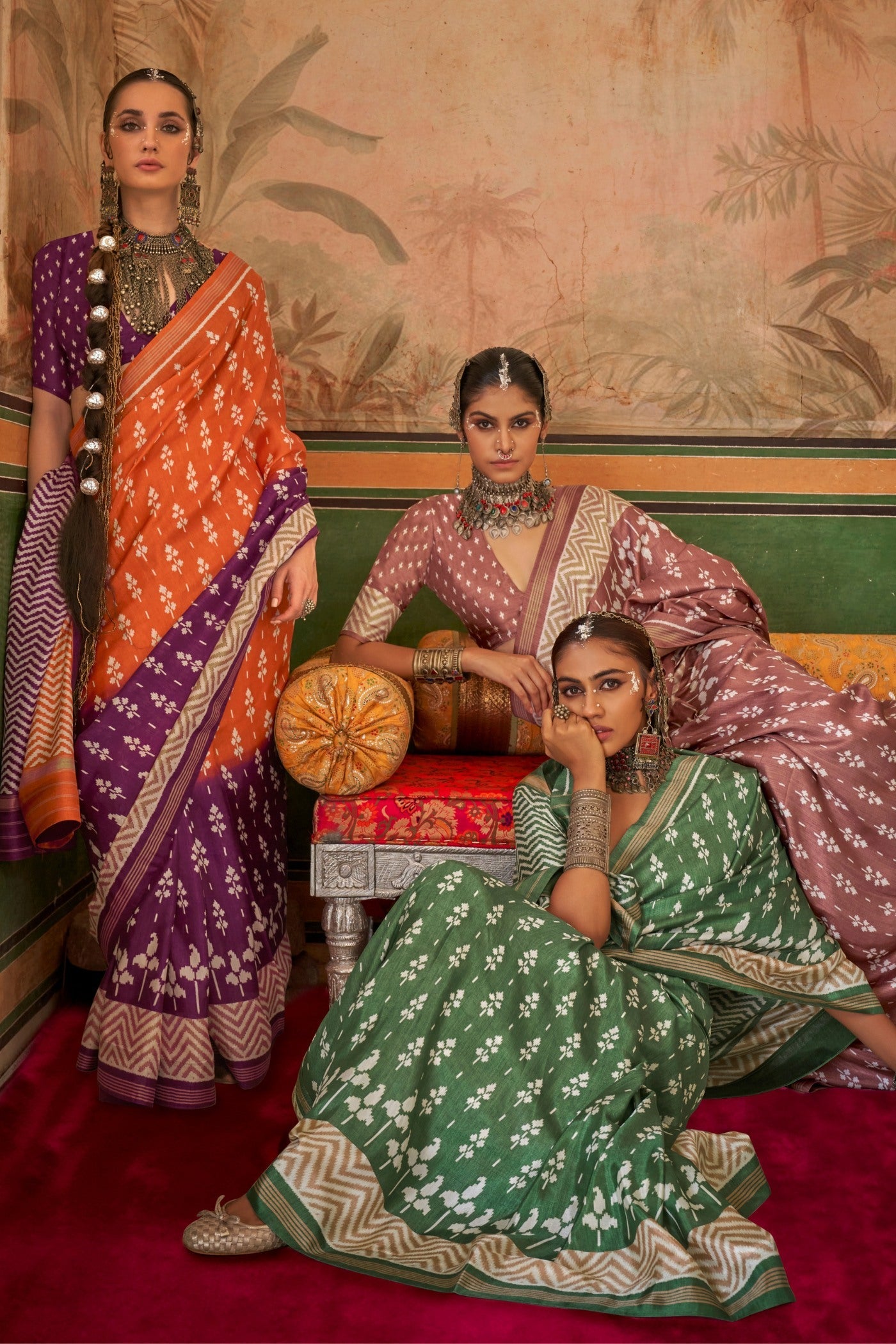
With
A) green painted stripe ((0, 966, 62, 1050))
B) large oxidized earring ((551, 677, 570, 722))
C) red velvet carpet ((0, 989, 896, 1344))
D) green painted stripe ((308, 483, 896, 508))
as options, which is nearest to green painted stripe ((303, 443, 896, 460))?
green painted stripe ((308, 483, 896, 508))

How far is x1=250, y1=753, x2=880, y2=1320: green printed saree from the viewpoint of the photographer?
6.01 feet

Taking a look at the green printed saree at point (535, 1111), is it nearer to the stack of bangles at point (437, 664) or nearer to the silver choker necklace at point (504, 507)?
the stack of bangles at point (437, 664)

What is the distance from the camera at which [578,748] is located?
2375 millimetres

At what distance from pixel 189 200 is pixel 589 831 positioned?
6.11 ft

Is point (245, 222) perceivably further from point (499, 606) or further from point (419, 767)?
point (419, 767)

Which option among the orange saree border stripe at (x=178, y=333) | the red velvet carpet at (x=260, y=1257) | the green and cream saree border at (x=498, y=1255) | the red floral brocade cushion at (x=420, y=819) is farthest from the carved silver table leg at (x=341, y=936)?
the orange saree border stripe at (x=178, y=333)

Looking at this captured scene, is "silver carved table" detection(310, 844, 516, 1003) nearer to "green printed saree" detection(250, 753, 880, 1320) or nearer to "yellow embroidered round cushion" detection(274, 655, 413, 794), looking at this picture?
"yellow embroidered round cushion" detection(274, 655, 413, 794)

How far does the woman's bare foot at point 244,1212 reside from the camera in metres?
1.95

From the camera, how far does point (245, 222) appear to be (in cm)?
403

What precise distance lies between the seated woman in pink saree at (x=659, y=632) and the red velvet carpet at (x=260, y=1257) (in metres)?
0.41

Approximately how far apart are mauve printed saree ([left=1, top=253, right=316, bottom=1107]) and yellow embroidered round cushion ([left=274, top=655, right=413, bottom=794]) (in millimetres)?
164

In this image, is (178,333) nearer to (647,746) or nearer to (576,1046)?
(647,746)

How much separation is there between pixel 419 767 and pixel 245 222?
7.08 ft

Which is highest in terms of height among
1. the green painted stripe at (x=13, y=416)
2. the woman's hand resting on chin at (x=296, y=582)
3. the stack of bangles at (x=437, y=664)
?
the green painted stripe at (x=13, y=416)
